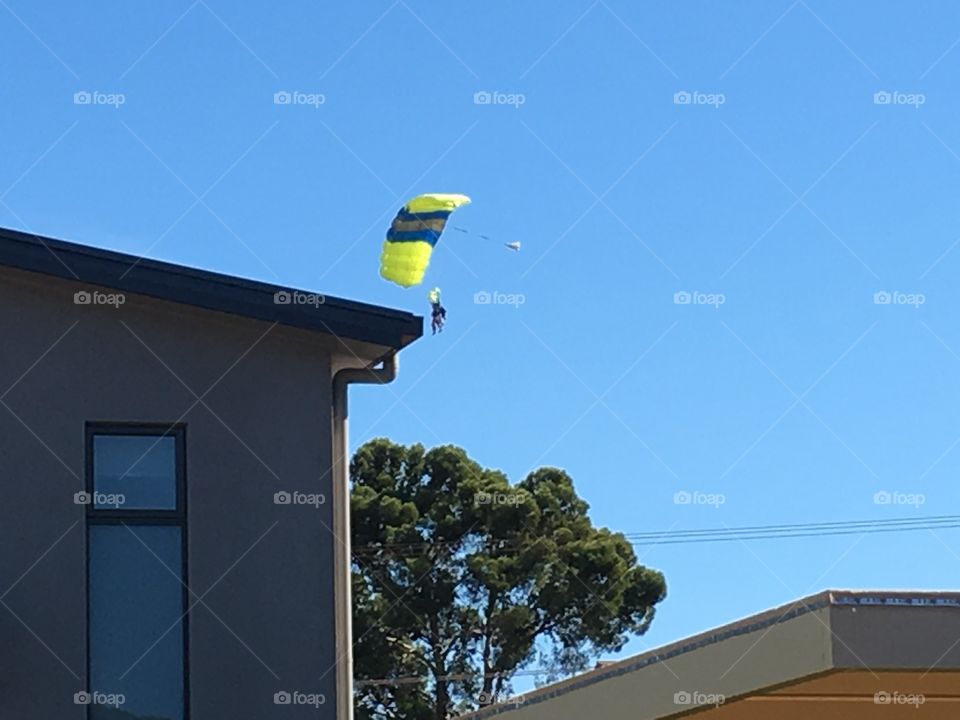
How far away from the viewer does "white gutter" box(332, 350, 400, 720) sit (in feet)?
37.7

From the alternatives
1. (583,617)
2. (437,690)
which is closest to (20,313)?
(437,690)

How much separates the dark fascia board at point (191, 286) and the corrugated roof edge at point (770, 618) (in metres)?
2.68

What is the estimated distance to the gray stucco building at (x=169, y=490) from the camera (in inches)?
436

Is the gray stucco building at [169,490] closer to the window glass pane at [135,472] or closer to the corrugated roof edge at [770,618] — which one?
the window glass pane at [135,472]

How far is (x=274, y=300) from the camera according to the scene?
1175 cm

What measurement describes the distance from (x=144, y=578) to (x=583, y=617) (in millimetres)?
24134

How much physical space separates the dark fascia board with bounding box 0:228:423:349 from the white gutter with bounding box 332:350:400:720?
0.36 metres

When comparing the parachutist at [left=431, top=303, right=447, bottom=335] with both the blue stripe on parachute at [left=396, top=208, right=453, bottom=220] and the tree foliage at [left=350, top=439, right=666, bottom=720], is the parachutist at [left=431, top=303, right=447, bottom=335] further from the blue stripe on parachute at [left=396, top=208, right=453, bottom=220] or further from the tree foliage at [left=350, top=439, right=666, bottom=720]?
the tree foliage at [left=350, top=439, right=666, bottom=720]

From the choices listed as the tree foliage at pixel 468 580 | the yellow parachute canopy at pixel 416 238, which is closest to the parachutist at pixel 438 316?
the yellow parachute canopy at pixel 416 238

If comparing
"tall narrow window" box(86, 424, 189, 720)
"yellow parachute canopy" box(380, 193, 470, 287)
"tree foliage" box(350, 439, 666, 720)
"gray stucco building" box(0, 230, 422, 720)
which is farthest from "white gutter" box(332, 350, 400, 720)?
"tree foliage" box(350, 439, 666, 720)

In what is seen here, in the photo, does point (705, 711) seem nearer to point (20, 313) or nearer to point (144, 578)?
point (144, 578)

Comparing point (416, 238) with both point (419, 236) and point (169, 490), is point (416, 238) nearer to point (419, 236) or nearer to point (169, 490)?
point (419, 236)

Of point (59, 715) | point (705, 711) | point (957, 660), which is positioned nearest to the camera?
point (957, 660)

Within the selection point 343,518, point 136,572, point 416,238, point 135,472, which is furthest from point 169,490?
point 416,238
